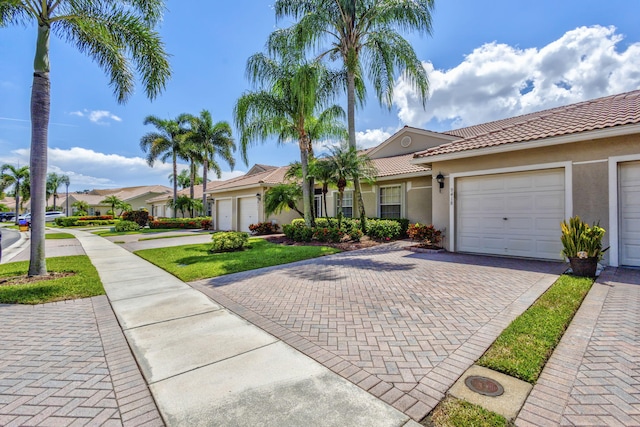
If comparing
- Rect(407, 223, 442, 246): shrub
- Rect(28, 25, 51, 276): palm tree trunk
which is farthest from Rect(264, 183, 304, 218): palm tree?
Rect(28, 25, 51, 276): palm tree trunk

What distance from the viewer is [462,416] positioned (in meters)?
2.29

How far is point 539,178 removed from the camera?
841 cm

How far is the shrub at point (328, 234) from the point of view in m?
12.4

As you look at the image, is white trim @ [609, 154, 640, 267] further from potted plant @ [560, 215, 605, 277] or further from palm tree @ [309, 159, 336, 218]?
palm tree @ [309, 159, 336, 218]

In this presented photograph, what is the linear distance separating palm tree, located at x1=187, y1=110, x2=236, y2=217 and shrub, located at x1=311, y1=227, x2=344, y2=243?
58.7 feet

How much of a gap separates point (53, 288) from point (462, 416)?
7.83 metres

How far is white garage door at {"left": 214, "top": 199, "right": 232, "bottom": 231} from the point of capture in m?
22.7

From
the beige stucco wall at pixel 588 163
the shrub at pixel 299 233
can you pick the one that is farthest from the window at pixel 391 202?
the beige stucco wall at pixel 588 163

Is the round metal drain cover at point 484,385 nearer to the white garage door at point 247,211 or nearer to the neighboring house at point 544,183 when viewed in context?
the neighboring house at point 544,183

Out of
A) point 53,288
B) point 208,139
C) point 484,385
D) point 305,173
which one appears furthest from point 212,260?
point 208,139

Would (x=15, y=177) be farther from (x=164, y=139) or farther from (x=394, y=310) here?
(x=394, y=310)

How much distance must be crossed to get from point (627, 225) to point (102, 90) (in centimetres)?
1514

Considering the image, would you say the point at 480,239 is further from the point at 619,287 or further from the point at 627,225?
the point at 619,287

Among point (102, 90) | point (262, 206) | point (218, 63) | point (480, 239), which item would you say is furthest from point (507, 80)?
point (102, 90)
